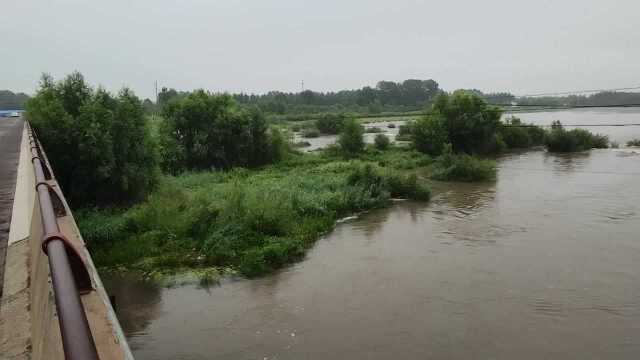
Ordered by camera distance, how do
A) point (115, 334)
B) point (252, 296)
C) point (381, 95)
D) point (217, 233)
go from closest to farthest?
point (115, 334)
point (252, 296)
point (217, 233)
point (381, 95)

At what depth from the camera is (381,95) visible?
13025 centimetres

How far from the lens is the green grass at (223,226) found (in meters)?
15.1

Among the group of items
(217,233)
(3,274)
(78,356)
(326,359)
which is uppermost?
(78,356)

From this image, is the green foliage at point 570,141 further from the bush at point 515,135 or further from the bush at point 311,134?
the bush at point 311,134

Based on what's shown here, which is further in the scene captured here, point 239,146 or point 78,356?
point 239,146

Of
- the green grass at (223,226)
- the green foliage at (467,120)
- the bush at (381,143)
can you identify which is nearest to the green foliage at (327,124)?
the bush at (381,143)

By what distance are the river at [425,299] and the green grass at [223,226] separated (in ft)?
2.83

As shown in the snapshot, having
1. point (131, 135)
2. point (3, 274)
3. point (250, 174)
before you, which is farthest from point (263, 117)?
point (3, 274)

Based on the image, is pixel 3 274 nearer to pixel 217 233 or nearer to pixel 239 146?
pixel 217 233

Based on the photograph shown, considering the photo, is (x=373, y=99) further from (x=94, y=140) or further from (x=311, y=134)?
(x=94, y=140)

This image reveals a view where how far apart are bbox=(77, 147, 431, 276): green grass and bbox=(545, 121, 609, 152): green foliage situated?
97.0 ft

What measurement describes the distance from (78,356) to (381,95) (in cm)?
13185

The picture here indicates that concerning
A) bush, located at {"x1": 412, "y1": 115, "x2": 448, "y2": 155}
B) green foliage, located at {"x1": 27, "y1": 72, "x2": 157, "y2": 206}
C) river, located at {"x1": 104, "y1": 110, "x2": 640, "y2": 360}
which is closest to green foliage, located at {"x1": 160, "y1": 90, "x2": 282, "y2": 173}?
green foliage, located at {"x1": 27, "y1": 72, "x2": 157, "y2": 206}

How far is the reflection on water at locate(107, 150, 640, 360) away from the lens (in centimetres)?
1067
